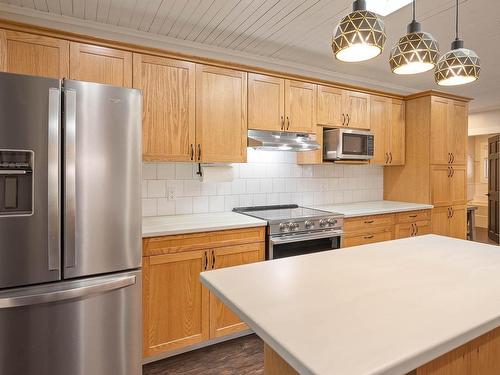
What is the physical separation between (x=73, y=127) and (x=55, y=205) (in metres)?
0.44

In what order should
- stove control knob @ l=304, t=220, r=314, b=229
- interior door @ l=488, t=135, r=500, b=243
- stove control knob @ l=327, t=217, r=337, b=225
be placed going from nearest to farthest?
1. stove control knob @ l=304, t=220, r=314, b=229
2. stove control knob @ l=327, t=217, r=337, b=225
3. interior door @ l=488, t=135, r=500, b=243

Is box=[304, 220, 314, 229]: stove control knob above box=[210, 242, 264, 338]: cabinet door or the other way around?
above

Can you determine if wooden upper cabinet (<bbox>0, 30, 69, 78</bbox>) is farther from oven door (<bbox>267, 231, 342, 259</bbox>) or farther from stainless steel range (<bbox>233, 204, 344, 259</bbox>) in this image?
oven door (<bbox>267, 231, 342, 259</bbox>)

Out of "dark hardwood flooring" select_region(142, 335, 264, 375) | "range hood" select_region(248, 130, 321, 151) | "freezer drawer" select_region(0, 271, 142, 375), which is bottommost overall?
"dark hardwood flooring" select_region(142, 335, 264, 375)

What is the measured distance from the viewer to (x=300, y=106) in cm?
326

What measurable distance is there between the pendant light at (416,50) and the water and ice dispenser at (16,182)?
1.89 metres

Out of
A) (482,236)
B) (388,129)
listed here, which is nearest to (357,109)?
(388,129)

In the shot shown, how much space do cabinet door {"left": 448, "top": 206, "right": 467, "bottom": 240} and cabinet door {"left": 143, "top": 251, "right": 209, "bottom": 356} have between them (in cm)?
338

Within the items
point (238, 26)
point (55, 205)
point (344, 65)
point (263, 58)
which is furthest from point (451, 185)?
point (55, 205)

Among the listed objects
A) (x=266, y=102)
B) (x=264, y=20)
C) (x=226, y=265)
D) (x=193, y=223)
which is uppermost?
(x=264, y=20)

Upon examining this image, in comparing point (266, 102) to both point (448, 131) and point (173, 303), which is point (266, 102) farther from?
point (448, 131)

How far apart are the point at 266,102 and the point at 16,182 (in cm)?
212

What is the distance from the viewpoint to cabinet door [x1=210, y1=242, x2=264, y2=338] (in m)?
2.52

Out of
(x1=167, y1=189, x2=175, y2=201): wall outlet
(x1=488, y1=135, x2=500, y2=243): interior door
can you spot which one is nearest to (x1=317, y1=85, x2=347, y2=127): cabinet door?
(x1=167, y1=189, x2=175, y2=201): wall outlet
